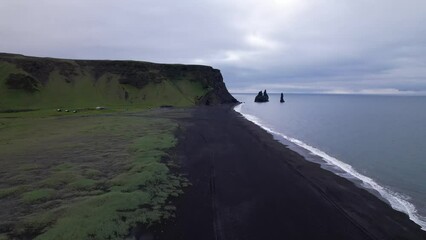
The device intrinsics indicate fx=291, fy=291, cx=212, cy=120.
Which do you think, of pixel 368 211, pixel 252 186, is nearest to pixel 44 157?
pixel 252 186

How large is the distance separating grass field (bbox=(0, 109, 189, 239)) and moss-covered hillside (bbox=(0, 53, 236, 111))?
83765mm

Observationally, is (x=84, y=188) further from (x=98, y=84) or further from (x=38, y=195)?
(x=98, y=84)

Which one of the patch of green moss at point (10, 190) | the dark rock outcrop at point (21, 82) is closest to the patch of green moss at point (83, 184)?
the patch of green moss at point (10, 190)

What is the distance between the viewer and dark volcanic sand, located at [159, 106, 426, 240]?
636 inches

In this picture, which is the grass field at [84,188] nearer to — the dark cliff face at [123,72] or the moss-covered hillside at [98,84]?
the moss-covered hillside at [98,84]

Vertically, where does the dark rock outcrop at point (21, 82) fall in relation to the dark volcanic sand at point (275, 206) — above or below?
above

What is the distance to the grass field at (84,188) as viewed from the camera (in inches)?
617

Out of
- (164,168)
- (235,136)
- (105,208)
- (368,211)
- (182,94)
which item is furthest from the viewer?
(182,94)

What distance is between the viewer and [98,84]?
457 ft

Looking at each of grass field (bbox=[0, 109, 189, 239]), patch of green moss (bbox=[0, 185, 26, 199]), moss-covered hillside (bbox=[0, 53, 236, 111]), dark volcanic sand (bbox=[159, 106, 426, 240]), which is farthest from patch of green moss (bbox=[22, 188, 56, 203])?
moss-covered hillside (bbox=[0, 53, 236, 111])

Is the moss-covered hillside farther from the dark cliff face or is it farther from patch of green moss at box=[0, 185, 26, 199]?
patch of green moss at box=[0, 185, 26, 199]

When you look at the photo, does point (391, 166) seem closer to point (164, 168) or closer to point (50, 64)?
point (164, 168)

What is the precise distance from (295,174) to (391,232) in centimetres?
1150

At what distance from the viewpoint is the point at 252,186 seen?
23578mm
